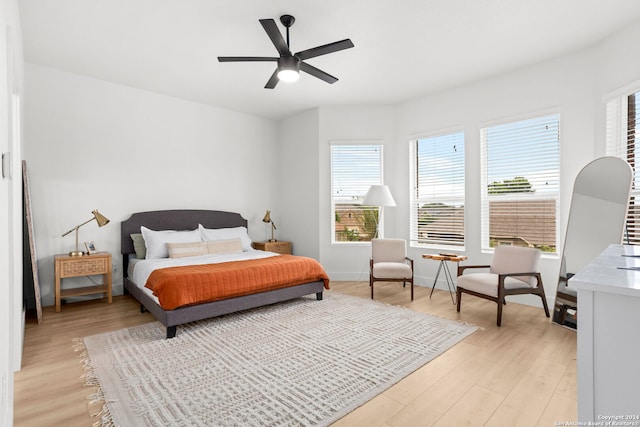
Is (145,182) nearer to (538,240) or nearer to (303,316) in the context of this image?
(303,316)

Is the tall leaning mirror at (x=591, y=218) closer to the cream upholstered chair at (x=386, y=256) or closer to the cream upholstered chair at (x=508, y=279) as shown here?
the cream upholstered chair at (x=508, y=279)

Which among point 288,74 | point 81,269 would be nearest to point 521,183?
point 288,74

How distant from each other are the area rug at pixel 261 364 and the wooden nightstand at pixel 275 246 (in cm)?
207

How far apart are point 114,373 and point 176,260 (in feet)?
5.95

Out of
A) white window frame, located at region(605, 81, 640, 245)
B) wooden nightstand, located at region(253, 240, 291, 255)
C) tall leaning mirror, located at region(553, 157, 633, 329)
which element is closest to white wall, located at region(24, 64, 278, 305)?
wooden nightstand, located at region(253, 240, 291, 255)

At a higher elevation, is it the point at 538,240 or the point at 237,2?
the point at 237,2

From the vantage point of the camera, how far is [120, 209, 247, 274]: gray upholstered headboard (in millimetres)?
4723

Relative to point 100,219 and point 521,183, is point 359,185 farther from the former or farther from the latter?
point 100,219

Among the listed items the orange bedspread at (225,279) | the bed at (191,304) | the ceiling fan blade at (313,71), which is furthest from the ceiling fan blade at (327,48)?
the bed at (191,304)

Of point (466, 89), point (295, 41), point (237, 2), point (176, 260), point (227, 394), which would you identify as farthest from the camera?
point (466, 89)

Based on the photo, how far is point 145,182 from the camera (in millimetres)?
5000

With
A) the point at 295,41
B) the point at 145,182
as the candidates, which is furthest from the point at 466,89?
the point at 145,182

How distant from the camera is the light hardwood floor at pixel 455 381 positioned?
193cm

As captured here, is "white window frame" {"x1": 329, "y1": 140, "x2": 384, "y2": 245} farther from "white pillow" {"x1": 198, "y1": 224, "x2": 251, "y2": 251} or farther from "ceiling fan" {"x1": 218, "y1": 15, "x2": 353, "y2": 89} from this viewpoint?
"ceiling fan" {"x1": 218, "y1": 15, "x2": 353, "y2": 89}
